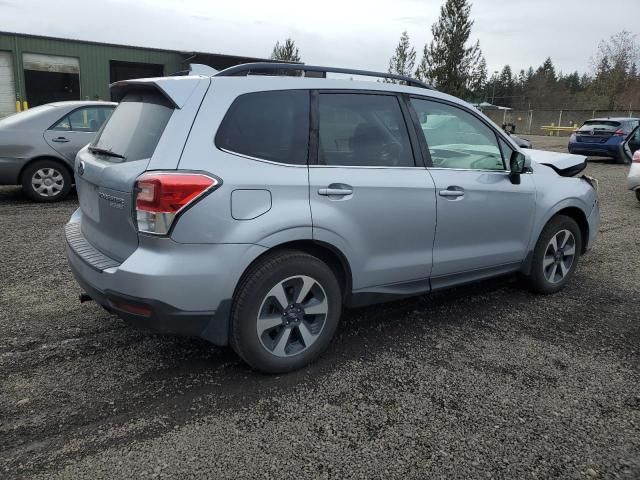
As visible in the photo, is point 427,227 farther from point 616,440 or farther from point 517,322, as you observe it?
point 616,440

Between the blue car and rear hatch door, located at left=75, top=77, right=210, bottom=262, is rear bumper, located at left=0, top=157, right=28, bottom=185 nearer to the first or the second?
rear hatch door, located at left=75, top=77, right=210, bottom=262

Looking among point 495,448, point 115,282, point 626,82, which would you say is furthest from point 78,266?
point 626,82

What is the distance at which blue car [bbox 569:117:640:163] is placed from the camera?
1695 cm

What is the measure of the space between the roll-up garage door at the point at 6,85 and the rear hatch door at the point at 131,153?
23.6m

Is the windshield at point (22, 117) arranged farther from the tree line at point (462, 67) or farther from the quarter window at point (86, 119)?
the tree line at point (462, 67)

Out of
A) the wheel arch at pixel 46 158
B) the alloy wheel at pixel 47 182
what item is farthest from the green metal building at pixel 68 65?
the alloy wheel at pixel 47 182

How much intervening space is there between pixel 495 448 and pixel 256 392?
51.0 inches

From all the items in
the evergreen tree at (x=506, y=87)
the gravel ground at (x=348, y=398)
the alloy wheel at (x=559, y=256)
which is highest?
the evergreen tree at (x=506, y=87)

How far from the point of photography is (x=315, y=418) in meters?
2.86

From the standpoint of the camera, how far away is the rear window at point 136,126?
2.98 meters

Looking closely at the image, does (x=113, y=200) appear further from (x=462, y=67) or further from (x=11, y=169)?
(x=462, y=67)

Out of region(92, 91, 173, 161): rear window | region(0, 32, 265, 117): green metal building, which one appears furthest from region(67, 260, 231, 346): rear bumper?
region(0, 32, 265, 117): green metal building

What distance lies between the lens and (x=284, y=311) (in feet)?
10.4

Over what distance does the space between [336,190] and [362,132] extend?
0.52 metres
